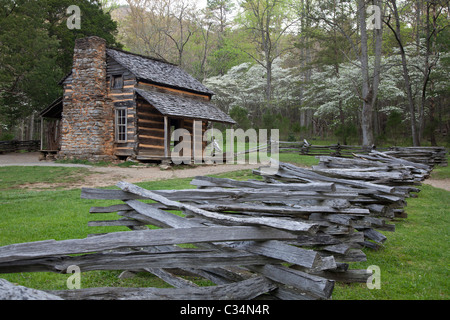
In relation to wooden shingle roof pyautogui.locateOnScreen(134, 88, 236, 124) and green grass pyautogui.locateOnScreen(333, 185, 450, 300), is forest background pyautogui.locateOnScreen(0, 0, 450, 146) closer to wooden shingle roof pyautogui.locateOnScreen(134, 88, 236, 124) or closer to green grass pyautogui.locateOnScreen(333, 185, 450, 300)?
wooden shingle roof pyautogui.locateOnScreen(134, 88, 236, 124)

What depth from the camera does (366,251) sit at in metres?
4.89

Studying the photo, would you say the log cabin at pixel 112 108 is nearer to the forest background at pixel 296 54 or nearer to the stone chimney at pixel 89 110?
the stone chimney at pixel 89 110

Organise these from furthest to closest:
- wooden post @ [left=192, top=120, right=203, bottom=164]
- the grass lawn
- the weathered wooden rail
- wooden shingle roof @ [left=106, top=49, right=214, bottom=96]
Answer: wooden post @ [left=192, top=120, right=203, bottom=164] < wooden shingle roof @ [left=106, top=49, right=214, bottom=96] < the weathered wooden rail < the grass lawn

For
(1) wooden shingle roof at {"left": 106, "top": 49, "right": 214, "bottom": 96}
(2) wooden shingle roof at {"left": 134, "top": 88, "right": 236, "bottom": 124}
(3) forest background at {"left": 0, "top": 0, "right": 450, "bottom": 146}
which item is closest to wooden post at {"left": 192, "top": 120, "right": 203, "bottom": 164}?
(2) wooden shingle roof at {"left": 134, "top": 88, "right": 236, "bottom": 124}

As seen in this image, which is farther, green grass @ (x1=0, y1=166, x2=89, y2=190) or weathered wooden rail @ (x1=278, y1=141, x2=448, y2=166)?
weathered wooden rail @ (x1=278, y1=141, x2=448, y2=166)

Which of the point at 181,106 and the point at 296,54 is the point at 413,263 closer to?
the point at 181,106

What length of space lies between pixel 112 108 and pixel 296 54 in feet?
68.5

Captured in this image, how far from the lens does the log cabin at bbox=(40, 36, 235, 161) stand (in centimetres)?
1711

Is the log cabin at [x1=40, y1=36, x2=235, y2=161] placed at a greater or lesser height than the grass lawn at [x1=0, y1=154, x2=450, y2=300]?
greater

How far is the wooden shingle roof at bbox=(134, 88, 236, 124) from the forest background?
251 inches

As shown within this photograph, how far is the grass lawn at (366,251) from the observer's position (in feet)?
11.9

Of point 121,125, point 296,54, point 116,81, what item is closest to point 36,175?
point 121,125
